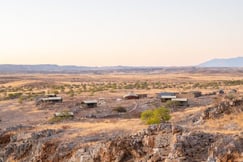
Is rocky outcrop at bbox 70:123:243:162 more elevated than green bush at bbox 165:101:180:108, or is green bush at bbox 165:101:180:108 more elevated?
rocky outcrop at bbox 70:123:243:162

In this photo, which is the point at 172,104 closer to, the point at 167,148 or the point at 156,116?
the point at 156,116

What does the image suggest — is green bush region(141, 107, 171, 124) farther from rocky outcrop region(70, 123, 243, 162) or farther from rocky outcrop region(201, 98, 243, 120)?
rocky outcrop region(70, 123, 243, 162)

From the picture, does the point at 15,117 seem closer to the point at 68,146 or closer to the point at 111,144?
the point at 68,146

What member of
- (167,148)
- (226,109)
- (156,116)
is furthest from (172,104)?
(167,148)

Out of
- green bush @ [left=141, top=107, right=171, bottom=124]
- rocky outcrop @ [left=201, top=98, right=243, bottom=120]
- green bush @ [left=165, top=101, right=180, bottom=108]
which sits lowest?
green bush @ [left=165, top=101, right=180, bottom=108]

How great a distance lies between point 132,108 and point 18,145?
1128 inches

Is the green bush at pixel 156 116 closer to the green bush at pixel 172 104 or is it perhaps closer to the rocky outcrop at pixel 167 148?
the rocky outcrop at pixel 167 148

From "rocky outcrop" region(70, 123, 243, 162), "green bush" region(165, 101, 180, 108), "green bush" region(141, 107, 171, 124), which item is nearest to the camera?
"rocky outcrop" region(70, 123, 243, 162)

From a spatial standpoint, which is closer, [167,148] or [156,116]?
[167,148]

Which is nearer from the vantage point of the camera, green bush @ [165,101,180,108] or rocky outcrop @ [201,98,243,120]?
rocky outcrop @ [201,98,243,120]

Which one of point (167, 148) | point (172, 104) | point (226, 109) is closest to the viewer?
point (167, 148)

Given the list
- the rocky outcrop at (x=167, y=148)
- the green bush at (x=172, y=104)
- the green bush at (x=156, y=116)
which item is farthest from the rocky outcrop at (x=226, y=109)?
Result: the green bush at (x=172, y=104)

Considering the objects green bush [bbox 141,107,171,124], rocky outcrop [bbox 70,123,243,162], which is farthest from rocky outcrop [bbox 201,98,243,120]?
rocky outcrop [bbox 70,123,243,162]

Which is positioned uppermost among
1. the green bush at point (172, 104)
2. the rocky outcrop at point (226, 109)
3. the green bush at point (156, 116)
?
the rocky outcrop at point (226, 109)
